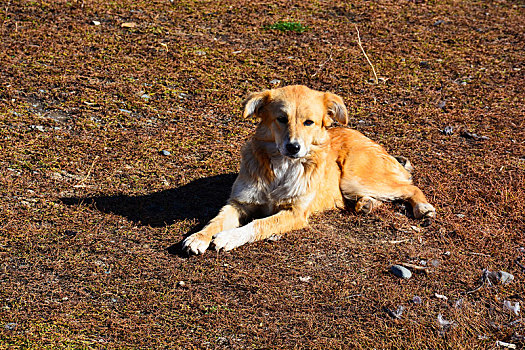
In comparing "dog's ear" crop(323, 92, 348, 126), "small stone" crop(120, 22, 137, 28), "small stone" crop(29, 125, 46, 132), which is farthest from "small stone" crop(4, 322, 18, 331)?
"small stone" crop(120, 22, 137, 28)

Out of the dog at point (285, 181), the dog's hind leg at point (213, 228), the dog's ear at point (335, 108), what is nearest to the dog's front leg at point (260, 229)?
the dog at point (285, 181)

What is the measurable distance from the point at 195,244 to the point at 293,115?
151cm

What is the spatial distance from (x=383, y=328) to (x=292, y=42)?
719cm

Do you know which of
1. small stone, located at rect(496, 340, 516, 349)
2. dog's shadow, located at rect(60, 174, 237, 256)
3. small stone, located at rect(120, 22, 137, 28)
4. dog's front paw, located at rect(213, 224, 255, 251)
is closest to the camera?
small stone, located at rect(496, 340, 516, 349)

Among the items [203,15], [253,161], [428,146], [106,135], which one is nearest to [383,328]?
[253,161]

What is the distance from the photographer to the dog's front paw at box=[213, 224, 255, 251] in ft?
17.6

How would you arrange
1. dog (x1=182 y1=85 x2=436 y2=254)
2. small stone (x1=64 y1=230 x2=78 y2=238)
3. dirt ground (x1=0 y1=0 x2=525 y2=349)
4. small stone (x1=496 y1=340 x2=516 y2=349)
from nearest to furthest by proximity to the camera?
small stone (x1=496 y1=340 x2=516 y2=349), dirt ground (x1=0 y1=0 x2=525 y2=349), small stone (x1=64 y1=230 x2=78 y2=238), dog (x1=182 y1=85 x2=436 y2=254)

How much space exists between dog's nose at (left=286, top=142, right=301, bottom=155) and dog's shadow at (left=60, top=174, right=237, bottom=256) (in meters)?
1.15

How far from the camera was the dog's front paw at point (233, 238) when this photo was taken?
17.6 feet

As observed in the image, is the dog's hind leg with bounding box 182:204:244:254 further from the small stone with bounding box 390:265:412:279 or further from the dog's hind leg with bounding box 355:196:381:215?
the small stone with bounding box 390:265:412:279

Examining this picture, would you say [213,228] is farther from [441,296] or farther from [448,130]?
[448,130]

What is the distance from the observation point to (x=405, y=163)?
721 centimetres

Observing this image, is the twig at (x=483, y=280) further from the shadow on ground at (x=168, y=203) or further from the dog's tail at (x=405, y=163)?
the shadow on ground at (x=168, y=203)

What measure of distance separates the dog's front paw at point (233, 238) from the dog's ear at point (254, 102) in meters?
1.11
